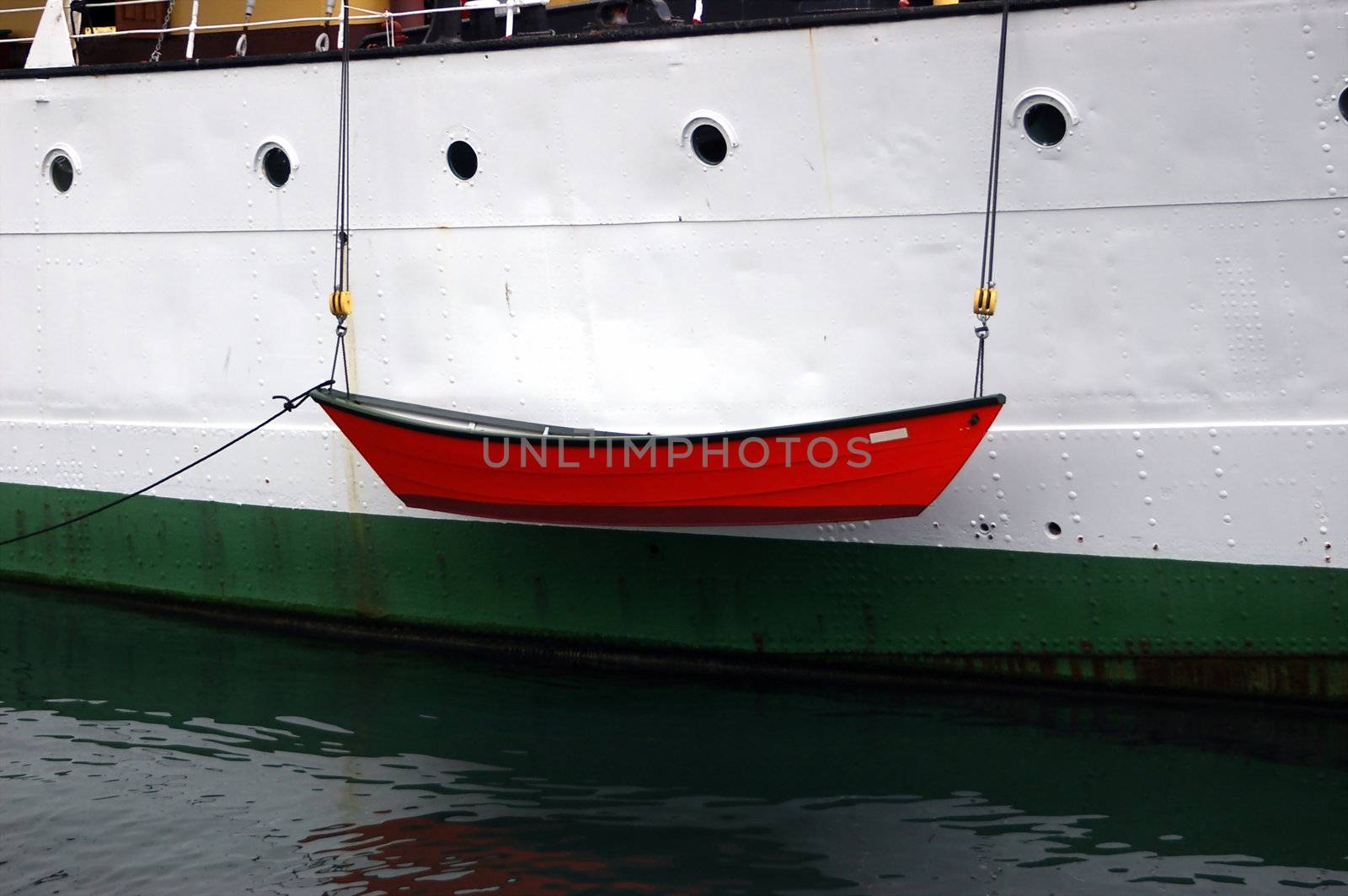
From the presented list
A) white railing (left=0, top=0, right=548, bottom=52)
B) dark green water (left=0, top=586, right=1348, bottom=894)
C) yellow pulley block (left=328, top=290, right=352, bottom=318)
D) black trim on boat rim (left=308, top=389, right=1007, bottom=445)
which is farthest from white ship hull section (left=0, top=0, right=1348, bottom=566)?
dark green water (left=0, top=586, right=1348, bottom=894)

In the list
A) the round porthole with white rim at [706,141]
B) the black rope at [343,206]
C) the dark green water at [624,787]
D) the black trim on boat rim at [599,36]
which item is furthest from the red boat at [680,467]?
the black trim on boat rim at [599,36]

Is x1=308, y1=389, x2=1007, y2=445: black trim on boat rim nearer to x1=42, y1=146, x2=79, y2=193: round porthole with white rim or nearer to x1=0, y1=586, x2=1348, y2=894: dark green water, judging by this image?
x1=0, y1=586, x2=1348, y2=894: dark green water

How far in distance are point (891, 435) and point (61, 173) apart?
559 cm

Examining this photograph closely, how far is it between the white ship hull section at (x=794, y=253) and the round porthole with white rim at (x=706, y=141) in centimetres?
4

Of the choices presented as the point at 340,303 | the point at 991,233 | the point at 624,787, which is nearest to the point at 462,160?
the point at 340,303

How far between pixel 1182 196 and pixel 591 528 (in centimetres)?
341

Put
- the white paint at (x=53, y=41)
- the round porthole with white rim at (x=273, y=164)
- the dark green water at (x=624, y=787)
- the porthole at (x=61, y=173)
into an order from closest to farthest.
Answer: the dark green water at (x=624, y=787) → the round porthole with white rim at (x=273, y=164) → the white paint at (x=53, y=41) → the porthole at (x=61, y=173)

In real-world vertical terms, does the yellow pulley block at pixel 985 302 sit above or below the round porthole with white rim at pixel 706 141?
below

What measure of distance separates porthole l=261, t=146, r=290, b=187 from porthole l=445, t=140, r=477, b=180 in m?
1.07

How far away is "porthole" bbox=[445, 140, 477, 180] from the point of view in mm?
7906

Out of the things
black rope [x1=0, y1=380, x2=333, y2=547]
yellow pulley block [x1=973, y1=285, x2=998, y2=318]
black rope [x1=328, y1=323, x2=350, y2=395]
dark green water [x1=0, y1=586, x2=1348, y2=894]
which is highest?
yellow pulley block [x1=973, y1=285, x2=998, y2=318]

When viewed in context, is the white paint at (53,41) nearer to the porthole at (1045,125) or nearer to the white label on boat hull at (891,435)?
the white label on boat hull at (891,435)

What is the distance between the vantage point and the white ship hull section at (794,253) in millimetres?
6652

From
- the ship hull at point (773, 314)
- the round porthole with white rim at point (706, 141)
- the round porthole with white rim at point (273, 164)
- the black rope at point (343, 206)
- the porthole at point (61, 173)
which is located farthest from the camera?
the porthole at point (61, 173)
